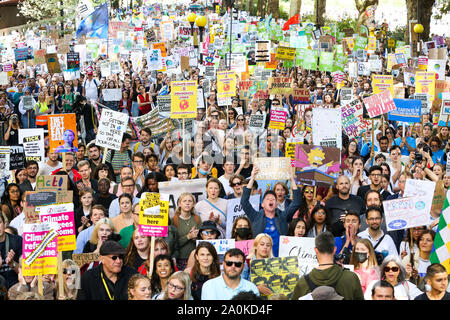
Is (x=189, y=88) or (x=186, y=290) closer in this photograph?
(x=186, y=290)

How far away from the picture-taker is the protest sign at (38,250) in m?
5.71

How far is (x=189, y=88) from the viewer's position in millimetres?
11156

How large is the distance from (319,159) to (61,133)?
357cm

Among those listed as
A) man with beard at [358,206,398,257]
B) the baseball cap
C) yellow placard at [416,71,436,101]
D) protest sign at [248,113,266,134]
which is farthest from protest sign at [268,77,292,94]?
the baseball cap

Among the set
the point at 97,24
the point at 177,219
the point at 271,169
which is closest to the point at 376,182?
the point at 271,169

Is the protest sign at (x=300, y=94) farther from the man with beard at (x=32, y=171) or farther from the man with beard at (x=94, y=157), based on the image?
the man with beard at (x=32, y=171)

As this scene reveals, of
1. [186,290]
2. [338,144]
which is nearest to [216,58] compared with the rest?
[338,144]

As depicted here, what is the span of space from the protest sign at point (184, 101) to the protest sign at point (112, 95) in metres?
4.76

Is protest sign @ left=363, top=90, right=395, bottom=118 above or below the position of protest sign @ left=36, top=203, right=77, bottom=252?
above

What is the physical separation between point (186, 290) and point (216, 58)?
683 inches

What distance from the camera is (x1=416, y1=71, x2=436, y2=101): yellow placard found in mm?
13766

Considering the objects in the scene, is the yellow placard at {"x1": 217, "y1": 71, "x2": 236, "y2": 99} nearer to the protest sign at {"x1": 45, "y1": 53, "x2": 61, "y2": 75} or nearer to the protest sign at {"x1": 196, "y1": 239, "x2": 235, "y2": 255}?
the protest sign at {"x1": 45, "y1": 53, "x2": 61, "y2": 75}

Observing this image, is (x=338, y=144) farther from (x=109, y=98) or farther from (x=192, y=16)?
(x=192, y=16)

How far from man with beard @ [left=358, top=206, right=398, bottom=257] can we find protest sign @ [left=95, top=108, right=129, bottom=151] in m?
4.32
